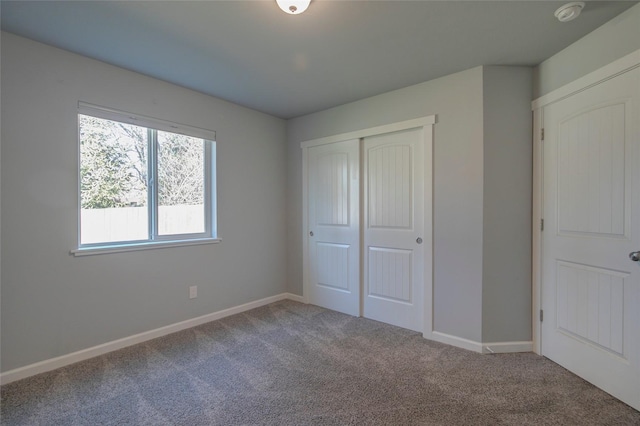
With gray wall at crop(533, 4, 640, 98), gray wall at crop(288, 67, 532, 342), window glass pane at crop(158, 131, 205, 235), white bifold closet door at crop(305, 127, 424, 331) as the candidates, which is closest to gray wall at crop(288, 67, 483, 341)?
gray wall at crop(288, 67, 532, 342)

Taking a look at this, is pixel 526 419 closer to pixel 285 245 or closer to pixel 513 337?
pixel 513 337

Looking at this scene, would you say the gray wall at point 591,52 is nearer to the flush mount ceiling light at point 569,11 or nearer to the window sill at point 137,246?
the flush mount ceiling light at point 569,11

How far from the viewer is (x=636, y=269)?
1.83m

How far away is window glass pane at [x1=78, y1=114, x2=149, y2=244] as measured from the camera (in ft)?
8.09

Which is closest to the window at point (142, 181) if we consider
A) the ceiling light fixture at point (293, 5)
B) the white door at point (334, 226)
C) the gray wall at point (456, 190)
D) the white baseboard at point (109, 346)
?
the white baseboard at point (109, 346)

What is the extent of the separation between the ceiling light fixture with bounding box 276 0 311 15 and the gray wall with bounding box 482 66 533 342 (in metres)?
1.68

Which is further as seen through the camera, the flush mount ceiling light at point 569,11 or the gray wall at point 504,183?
the gray wall at point 504,183

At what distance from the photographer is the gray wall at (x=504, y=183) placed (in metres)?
2.53

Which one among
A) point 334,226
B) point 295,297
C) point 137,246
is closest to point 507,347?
point 334,226

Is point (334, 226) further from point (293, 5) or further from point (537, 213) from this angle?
point (293, 5)

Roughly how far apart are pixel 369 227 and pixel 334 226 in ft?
1.56

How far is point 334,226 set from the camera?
363cm

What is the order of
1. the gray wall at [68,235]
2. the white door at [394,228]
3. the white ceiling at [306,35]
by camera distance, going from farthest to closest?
the white door at [394,228] → the gray wall at [68,235] → the white ceiling at [306,35]

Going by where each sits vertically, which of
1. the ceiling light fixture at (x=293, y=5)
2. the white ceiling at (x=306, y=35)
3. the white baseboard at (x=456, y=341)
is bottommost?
the white baseboard at (x=456, y=341)
